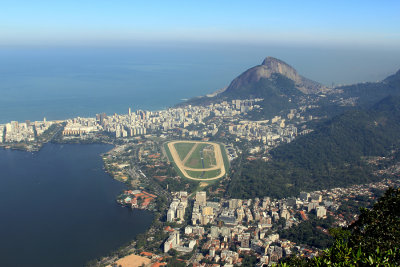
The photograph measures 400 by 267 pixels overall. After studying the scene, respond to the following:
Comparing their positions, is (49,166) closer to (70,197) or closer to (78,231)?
(70,197)

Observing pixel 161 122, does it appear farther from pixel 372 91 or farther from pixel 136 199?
pixel 372 91

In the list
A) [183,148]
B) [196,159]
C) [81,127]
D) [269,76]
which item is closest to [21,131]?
[81,127]

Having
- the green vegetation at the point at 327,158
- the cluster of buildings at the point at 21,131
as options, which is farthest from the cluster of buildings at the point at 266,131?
the cluster of buildings at the point at 21,131

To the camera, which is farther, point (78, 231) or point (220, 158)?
point (220, 158)

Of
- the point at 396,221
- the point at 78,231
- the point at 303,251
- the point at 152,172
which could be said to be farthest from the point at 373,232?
the point at 152,172

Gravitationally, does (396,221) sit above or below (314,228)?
above

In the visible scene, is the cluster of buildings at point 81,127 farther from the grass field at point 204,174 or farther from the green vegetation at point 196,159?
the grass field at point 204,174

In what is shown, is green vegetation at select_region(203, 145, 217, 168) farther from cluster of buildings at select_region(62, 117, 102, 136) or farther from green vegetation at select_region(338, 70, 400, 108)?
green vegetation at select_region(338, 70, 400, 108)
